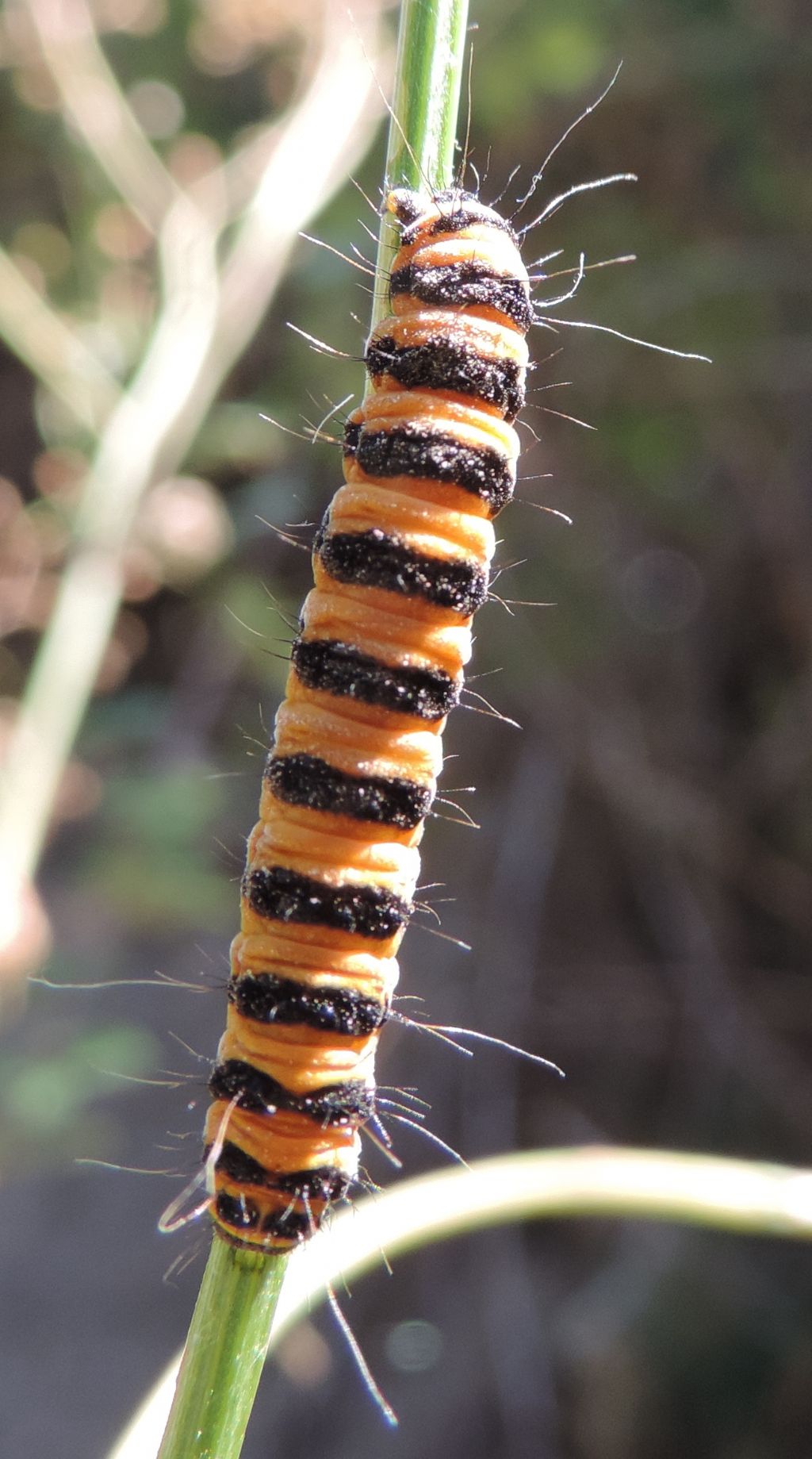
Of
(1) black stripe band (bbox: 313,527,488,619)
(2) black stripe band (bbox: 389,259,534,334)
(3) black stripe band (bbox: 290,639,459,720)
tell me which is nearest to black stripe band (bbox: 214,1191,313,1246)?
(3) black stripe band (bbox: 290,639,459,720)

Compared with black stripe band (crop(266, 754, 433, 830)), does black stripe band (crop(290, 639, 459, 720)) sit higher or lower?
higher

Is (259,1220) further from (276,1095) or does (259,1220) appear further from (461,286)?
(461,286)

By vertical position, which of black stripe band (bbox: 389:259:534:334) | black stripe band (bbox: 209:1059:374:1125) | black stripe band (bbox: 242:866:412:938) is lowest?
black stripe band (bbox: 209:1059:374:1125)

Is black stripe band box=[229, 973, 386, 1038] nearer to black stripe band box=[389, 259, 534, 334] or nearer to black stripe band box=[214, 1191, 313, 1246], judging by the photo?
black stripe band box=[214, 1191, 313, 1246]

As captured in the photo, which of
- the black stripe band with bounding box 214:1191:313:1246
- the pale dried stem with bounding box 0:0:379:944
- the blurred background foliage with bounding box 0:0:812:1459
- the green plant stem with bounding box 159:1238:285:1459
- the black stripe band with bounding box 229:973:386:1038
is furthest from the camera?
the blurred background foliage with bounding box 0:0:812:1459

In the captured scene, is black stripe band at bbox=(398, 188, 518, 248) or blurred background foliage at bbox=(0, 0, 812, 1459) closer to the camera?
black stripe band at bbox=(398, 188, 518, 248)

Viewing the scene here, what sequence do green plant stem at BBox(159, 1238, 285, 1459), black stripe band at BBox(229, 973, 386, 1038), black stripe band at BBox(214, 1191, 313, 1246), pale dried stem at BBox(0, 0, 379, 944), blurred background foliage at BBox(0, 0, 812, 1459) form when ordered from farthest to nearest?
blurred background foliage at BBox(0, 0, 812, 1459), pale dried stem at BBox(0, 0, 379, 944), black stripe band at BBox(229, 973, 386, 1038), black stripe band at BBox(214, 1191, 313, 1246), green plant stem at BBox(159, 1238, 285, 1459)

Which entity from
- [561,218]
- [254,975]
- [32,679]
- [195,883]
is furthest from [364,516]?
[561,218]

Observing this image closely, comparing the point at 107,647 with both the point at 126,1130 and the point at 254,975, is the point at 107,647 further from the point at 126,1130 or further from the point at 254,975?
the point at 254,975
